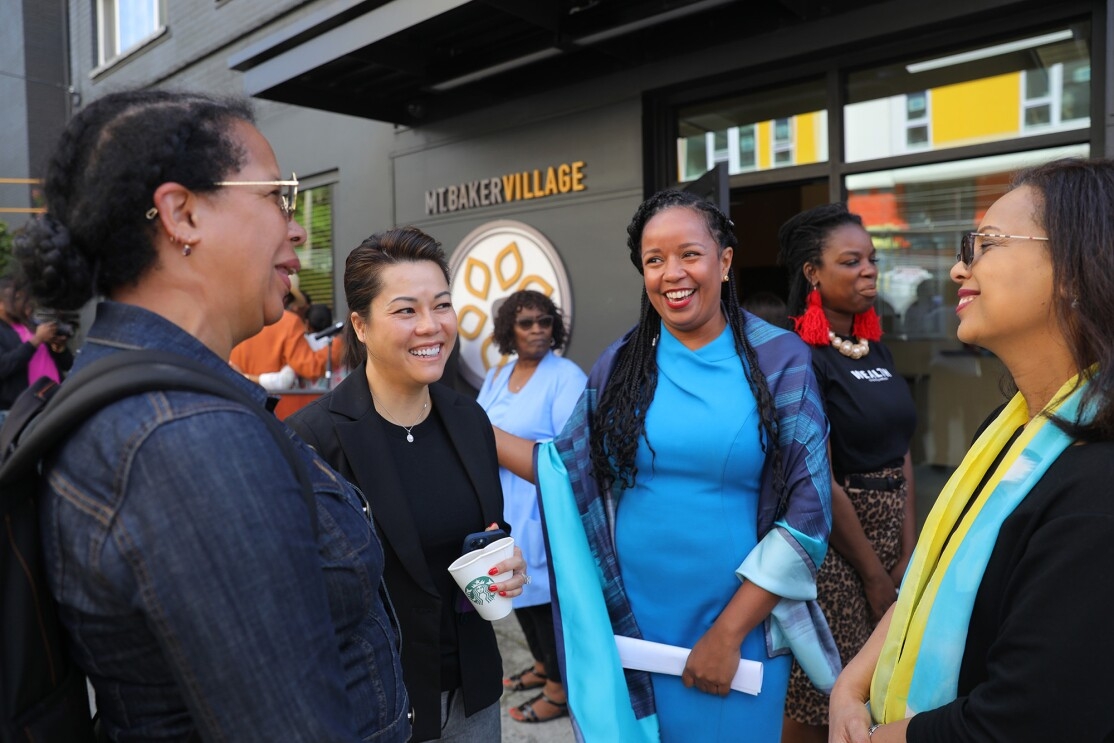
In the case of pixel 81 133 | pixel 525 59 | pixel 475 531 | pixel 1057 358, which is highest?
pixel 525 59

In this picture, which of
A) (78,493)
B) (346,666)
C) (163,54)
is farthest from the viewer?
(163,54)

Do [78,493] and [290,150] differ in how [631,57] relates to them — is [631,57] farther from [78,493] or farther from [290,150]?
[78,493]

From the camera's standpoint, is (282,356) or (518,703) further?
(282,356)

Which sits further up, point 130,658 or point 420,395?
point 420,395

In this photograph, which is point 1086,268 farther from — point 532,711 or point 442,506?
point 532,711

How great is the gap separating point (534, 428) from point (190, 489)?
3.06 metres

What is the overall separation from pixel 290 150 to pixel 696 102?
4.62 m

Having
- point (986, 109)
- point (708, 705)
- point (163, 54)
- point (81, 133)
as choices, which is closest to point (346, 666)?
point (81, 133)

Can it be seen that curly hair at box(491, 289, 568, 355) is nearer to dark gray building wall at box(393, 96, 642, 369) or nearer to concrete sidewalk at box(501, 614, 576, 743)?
dark gray building wall at box(393, 96, 642, 369)

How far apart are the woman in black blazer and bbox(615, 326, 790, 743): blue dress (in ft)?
1.54

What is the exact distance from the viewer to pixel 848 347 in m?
3.06

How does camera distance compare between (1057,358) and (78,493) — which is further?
(1057,358)

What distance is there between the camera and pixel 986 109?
4.29m

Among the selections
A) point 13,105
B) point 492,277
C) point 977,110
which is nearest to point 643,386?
point 977,110
